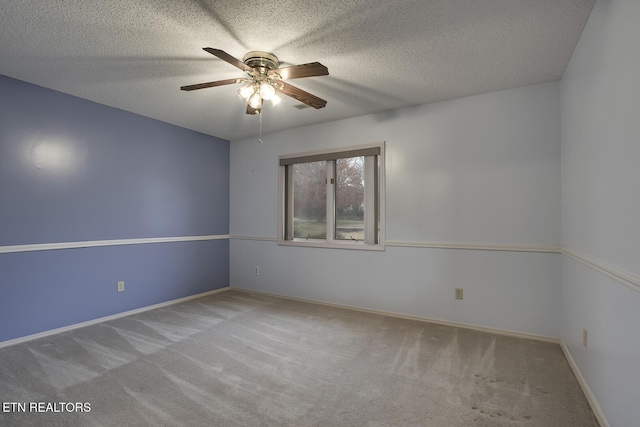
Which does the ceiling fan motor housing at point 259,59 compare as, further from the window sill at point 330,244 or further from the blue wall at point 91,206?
the window sill at point 330,244

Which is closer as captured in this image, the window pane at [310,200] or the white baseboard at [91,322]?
the white baseboard at [91,322]

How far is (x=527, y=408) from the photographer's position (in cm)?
186

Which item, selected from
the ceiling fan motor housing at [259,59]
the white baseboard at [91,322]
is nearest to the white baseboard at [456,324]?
the white baseboard at [91,322]

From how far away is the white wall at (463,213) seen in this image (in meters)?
2.87

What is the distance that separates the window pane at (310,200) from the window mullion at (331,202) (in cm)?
8

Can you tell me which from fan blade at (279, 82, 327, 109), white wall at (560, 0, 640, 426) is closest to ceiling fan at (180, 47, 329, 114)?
fan blade at (279, 82, 327, 109)

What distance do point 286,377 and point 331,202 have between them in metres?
2.37

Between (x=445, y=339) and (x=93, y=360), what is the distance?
3.07 m

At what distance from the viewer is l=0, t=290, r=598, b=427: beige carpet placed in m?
1.79

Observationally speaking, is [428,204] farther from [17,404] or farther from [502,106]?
[17,404]

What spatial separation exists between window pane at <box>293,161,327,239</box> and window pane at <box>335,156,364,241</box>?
0.68 ft

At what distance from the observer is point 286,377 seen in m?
2.22

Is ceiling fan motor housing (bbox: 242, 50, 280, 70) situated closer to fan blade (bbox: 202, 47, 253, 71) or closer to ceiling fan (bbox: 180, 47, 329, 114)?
ceiling fan (bbox: 180, 47, 329, 114)

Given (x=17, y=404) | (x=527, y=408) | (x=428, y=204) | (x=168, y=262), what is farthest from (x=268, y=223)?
(x=527, y=408)
